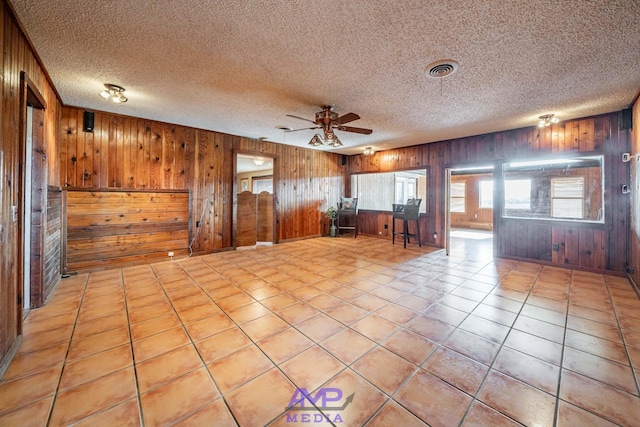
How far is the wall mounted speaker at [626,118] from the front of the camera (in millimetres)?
3435

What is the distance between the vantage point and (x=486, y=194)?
947 cm

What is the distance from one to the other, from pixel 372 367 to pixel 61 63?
4029 mm

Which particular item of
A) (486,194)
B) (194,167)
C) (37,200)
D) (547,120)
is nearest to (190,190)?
(194,167)

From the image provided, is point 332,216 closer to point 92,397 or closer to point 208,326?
point 208,326

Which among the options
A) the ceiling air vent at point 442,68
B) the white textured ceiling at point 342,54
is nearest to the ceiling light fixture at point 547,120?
the white textured ceiling at point 342,54

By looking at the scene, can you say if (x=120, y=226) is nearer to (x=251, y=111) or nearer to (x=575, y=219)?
(x=251, y=111)

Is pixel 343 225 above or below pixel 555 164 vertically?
below

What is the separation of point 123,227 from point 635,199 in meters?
7.40

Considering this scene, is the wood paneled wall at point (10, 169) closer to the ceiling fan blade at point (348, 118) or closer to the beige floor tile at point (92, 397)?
the beige floor tile at point (92, 397)

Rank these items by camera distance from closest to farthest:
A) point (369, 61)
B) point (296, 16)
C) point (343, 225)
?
point (296, 16)
point (369, 61)
point (343, 225)

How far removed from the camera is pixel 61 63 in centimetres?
246

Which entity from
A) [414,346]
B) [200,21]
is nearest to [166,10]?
[200,21]

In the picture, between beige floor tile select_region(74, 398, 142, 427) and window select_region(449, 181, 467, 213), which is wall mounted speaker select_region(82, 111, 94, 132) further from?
window select_region(449, 181, 467, 213)

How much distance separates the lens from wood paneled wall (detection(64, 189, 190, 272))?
3662 mm
